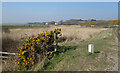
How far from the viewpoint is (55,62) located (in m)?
6.88

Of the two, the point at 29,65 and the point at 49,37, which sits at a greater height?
the point at 49,37

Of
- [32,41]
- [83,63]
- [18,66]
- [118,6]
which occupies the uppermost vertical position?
[118,6]

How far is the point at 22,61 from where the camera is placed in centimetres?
758

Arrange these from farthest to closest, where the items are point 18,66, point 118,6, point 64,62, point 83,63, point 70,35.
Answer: point 70,35
point 118,6
point 18,66
point 64,62
point 83,63

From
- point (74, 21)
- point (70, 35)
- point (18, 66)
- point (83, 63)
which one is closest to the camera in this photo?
point (83, 63)

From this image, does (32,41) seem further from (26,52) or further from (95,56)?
(95,56)

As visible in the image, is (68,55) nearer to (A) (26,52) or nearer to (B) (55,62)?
(B) (55,62)

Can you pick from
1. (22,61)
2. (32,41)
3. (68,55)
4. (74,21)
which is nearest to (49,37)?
(32,41)

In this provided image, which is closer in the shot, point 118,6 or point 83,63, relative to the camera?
point 83,63

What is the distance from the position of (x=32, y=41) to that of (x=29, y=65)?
1263mm

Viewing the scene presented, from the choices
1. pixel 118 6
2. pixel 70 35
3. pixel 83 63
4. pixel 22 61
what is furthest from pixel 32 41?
pixel 70 35

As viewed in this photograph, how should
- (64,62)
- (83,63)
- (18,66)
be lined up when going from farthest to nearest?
(18,66) → (64,62) → (83,63)

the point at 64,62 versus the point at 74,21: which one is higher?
the point at 74,21

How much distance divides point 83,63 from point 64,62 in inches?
36.7
